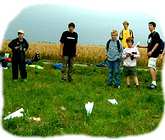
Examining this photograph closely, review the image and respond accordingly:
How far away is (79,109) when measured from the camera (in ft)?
25.6

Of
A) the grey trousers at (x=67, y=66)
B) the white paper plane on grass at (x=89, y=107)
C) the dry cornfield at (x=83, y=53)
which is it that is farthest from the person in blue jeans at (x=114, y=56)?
the dry cornfield at (x=83, y=53)

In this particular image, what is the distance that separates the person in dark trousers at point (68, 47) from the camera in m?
11.8

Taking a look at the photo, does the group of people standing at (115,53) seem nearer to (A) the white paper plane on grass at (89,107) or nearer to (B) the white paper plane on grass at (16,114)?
(A) the white paper plane on grass at (89,107)

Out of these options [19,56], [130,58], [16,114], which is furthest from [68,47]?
[16,114]

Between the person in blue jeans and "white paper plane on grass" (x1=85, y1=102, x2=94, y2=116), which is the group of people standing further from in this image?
"white paper plane on grass" (x1=85, y1=102, x2=94, y2=116)

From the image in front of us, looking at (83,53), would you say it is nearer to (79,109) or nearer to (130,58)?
(130,58)

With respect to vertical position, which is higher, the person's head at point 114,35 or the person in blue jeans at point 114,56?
the person's head at point 114,35

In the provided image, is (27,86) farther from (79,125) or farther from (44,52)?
(44,52)

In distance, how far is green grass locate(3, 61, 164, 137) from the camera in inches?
241

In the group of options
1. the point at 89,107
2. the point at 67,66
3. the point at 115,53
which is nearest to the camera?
the point at 89,107

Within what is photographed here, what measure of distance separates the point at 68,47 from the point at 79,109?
4.30 metres

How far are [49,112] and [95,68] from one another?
8.72 meters

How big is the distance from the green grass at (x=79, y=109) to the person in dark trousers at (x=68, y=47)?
1.30 ft

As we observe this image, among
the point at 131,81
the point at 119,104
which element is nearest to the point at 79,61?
the point at 131,81
